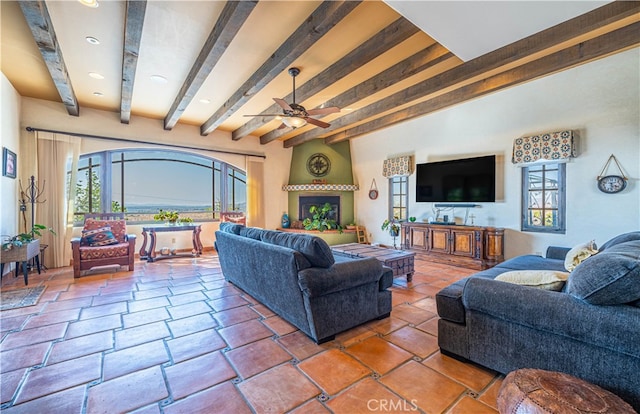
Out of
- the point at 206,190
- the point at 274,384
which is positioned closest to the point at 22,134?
the point at 206,190

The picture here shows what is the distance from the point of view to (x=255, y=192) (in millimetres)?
7145

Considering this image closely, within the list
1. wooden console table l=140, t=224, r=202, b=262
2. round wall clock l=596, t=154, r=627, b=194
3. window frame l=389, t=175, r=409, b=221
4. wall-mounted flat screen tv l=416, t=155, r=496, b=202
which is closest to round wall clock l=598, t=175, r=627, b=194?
round wall clock l=596, t=154, r=627, b=194

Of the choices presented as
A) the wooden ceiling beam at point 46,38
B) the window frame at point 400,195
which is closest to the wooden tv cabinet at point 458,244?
the window frame at point 400,195

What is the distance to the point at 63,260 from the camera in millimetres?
4992

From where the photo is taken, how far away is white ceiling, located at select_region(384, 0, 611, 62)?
220 cm

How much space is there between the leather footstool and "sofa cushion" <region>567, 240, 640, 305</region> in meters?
0.43

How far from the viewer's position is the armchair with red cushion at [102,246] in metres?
4.24

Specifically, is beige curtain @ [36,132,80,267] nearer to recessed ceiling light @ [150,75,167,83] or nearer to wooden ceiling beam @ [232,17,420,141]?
recessed ceiling light @ [150,75,167,83]

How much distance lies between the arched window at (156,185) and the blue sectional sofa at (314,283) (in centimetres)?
435

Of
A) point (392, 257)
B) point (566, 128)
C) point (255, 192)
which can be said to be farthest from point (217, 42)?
point (566, 128)

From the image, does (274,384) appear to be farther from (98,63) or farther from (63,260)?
(63,260)

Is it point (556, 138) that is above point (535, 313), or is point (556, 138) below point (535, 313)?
above

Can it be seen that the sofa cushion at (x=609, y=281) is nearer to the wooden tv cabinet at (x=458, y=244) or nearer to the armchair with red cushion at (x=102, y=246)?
the wooden tv cabinet at (x=458, y=244)

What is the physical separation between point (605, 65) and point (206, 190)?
7.75 m
